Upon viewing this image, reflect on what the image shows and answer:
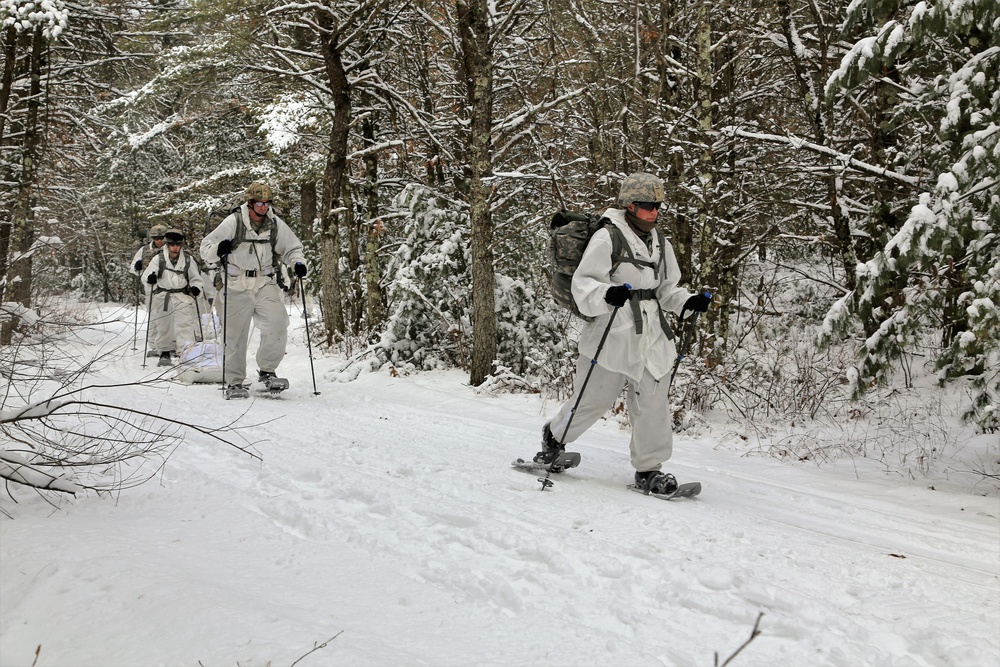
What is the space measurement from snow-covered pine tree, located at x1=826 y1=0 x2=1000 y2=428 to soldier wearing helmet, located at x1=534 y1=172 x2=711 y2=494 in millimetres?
1382

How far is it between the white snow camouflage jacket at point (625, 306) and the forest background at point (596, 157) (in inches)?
54.3

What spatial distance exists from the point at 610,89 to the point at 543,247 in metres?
3.44

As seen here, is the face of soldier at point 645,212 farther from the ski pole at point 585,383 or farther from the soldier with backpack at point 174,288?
the soldier with backpack at point 174,288

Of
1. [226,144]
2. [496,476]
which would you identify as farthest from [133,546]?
[226,144]

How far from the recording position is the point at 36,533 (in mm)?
3188

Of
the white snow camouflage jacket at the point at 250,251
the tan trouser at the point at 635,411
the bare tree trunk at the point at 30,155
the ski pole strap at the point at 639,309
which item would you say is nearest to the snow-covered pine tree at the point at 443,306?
the white snow camouflage jacket at the point at 250,251

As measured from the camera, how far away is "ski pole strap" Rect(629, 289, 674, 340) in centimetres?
512

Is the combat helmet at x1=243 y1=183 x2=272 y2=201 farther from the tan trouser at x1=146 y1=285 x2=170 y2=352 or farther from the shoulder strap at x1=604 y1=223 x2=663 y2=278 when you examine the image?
the tan trouser at x1=146 y1=285 x2=170 y2=352

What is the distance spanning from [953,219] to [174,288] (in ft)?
41.0

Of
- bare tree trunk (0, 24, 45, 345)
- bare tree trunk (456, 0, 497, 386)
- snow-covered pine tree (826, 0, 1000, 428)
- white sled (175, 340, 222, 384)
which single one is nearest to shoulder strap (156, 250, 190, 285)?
white sled (175, 340, 222, 384)

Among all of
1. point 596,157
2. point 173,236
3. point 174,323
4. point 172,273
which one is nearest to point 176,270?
point 172,273

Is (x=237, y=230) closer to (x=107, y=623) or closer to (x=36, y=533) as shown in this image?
(x=36, y=533)

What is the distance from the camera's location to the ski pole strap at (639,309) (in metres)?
5.12

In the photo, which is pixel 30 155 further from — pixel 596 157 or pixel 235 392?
pixel 596 157
